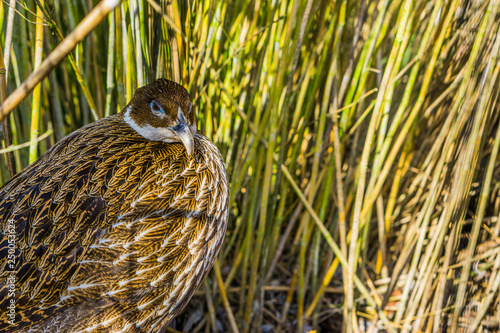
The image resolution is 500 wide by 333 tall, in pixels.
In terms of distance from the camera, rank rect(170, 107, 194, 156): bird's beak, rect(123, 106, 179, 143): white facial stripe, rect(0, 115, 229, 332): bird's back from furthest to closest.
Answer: rect(123, 106, 179, 143): white facial stripe
rect(170, 107, 194, 156): bird's beak
rect(0, 115, 229, 332): bird's back

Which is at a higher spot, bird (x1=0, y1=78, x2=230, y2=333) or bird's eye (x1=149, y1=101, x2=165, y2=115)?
bird's eye (x1=149, y1=101, x2=165, y2=115)

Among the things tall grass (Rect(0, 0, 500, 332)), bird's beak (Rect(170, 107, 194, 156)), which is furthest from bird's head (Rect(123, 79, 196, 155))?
tall grass (Rect(0, 0, 500, 332))

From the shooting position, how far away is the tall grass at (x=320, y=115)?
4.28ft

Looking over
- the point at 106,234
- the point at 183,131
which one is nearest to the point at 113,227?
the point at 106,234

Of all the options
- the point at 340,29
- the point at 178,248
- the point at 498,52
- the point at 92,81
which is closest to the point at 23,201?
the point at 178,248

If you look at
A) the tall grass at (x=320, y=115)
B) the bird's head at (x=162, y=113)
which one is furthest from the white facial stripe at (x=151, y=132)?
the tall grass at (x=320, y=115)

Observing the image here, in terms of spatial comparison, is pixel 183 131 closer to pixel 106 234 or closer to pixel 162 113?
pixel 162 113

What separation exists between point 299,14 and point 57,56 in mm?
1018

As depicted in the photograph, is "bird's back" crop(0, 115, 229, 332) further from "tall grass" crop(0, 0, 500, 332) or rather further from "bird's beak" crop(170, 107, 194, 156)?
"tall grass" crop(0, 0, 500, 332)

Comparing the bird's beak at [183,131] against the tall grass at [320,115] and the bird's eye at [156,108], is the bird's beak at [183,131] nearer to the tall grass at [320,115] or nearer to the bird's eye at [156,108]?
the bird's eye at [156,108]

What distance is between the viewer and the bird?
1.08m

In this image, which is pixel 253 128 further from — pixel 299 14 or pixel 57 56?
pixel 57 56

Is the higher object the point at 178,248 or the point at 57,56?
the point at 57,56

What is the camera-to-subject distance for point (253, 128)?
1.50 metres
